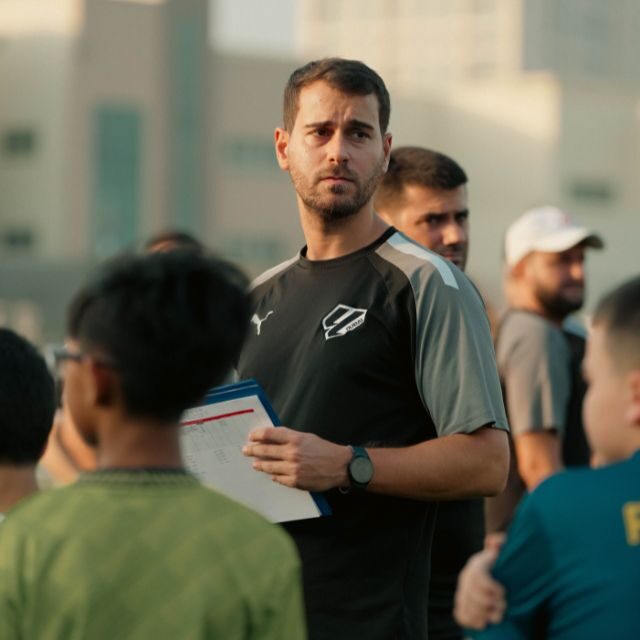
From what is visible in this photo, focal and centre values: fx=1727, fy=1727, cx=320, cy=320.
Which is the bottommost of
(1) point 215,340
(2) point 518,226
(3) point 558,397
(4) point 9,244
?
(4) point 9,244

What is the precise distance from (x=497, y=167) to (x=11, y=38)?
20.8 metres

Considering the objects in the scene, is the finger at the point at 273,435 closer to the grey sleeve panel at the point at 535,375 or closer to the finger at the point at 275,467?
the finger at the point at 275,467

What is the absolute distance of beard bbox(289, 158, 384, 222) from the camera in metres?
3.99

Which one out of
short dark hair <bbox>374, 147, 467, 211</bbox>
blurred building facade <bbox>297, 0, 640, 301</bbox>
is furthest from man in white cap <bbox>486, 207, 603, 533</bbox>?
blurred building facade <bbox>297, 0, 640, 301</bbox>

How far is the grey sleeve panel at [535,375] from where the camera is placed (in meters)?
5.93

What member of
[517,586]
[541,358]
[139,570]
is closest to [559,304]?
[541,358]

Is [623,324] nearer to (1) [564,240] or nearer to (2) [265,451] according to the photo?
(2) [265,451]

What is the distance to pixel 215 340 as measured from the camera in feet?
8.77

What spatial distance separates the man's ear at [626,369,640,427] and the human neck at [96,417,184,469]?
75cm

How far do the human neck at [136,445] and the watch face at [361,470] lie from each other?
3.40 ft

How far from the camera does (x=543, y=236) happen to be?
6.51 metres

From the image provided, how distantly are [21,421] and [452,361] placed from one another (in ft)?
3.11

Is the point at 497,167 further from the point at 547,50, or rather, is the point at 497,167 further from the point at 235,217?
the point at 547,50

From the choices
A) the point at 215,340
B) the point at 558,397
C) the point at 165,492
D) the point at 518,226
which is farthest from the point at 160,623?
the point at 518,226
